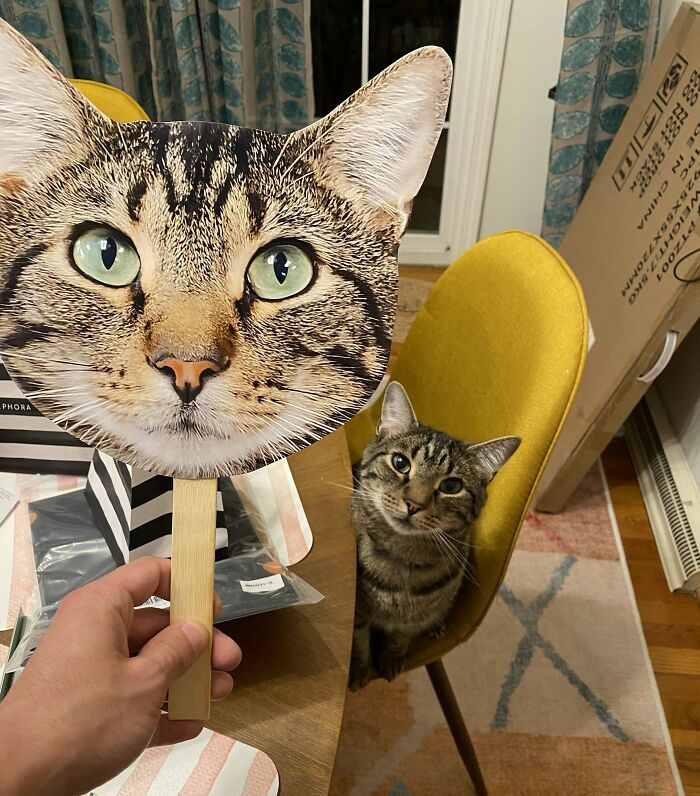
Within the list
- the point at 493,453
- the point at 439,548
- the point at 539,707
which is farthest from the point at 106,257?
the point at 539,707

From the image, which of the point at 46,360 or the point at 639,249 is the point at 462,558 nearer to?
the point at 46,360

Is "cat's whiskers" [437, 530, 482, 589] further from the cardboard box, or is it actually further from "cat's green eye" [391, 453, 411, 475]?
the cardboard box

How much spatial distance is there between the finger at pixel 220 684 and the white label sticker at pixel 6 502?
0.37m

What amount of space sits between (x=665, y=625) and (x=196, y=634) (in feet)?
4.65

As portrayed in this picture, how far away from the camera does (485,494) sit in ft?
2.98

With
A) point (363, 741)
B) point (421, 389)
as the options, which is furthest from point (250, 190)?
point (363, 741)

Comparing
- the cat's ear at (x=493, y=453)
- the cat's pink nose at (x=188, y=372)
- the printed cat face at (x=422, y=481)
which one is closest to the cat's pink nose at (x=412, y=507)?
the printed cat face at (x=422, y=481)

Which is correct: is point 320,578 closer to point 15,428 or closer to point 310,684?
point 310,684

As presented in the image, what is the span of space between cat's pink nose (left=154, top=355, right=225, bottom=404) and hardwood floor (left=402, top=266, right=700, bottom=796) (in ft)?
4.52

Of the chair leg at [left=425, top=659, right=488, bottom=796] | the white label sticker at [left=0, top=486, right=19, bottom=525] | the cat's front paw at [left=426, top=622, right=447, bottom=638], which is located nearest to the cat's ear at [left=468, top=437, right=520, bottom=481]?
the cat's front paw at [left=426, top=622, right=447, bottom=638]

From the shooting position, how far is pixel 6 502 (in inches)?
31.3

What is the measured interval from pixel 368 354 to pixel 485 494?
46 centimetres

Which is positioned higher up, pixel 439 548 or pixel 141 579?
pixel 141 579

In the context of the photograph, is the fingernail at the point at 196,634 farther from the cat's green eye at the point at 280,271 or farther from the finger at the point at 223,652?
the cat's green eye at the point at 280,271
